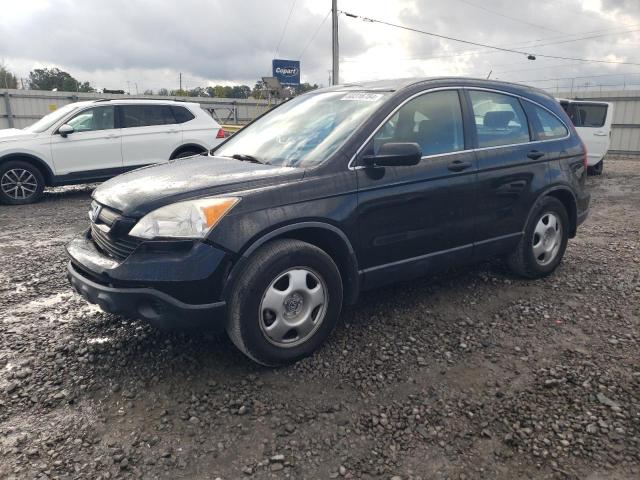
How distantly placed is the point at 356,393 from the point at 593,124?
42.0 ft

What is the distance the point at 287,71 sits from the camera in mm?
33469

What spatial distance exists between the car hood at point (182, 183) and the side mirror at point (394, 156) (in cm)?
48

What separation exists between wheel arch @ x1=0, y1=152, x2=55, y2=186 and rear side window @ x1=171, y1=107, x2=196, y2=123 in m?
2.44

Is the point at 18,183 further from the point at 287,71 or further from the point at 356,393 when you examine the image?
the point at 287,71

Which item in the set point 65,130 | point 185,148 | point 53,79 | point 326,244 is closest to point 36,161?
point 65,130

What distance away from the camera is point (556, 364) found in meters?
3.12

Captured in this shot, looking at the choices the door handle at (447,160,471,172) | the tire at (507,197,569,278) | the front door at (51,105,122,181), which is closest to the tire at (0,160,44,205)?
the front door at (51,105,122,181)

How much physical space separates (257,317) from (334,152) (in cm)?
117

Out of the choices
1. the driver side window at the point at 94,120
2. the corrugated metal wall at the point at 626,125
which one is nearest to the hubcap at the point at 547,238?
the driver side window at the point at 94,120

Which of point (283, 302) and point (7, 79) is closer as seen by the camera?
point (283, 302)

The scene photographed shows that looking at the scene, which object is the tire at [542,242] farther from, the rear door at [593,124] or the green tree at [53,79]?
the green tree at [53,79]

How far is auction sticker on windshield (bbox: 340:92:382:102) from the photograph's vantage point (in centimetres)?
359

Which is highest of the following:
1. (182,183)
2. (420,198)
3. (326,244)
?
(182,183)

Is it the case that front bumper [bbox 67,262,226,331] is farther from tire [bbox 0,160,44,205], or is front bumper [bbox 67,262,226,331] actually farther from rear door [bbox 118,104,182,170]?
rear door [bbox 118,104,182,170]
